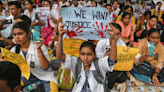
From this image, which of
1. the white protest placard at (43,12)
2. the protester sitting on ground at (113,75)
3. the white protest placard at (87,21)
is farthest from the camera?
the white protest placard at (43,12)

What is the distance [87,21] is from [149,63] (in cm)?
168

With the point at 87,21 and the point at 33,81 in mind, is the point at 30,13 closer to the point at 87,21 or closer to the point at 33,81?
the point at 33,81

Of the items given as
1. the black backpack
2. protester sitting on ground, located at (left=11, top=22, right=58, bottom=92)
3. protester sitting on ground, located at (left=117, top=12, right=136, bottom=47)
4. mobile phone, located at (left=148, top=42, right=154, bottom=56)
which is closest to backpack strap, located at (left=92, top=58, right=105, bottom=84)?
the black backpack

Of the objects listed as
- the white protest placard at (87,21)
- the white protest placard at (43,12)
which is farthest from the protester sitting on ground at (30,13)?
the white protest placard at (87,21)

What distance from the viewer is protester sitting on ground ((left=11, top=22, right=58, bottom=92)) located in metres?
1.64

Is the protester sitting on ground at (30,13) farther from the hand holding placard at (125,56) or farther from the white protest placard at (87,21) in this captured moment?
Answer: the hand holding placard at (125,56)

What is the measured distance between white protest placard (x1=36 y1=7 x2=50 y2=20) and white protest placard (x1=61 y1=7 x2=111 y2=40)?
6.62 feet

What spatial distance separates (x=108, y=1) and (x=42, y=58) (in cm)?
567

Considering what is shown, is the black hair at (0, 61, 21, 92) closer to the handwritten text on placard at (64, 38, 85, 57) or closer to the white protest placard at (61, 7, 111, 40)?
the white protest placard at (61, 7, 111, 40)

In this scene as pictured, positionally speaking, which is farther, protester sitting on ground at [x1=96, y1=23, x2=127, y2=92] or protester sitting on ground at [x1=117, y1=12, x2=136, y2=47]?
protester sitting on ground at [x1=117, y1=12, x2=136, y2=47]

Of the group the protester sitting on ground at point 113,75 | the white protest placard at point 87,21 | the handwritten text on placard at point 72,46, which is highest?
the white protest placard at point 87,21

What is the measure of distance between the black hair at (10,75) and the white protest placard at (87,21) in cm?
74

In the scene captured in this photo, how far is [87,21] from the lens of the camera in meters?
1.52

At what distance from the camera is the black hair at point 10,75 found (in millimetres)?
854
